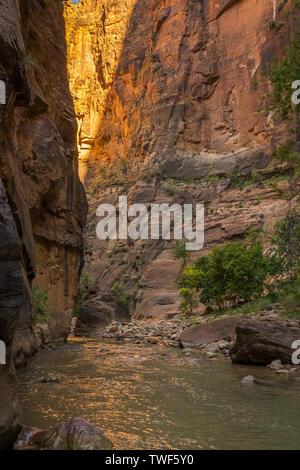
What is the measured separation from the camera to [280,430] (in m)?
4.99

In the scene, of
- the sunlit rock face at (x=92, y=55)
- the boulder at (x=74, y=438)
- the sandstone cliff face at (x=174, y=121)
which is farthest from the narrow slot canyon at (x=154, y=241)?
the sunlit rock face at (x=92, y=55)

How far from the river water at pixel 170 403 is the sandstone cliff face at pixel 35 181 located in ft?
5.02

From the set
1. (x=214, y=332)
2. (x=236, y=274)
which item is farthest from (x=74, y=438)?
(x=236, y=274)

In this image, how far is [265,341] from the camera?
9906 millimetres

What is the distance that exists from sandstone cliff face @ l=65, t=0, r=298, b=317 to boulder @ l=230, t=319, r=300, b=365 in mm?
25358

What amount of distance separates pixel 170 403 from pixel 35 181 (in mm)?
10663

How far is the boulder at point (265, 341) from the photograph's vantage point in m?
9.72

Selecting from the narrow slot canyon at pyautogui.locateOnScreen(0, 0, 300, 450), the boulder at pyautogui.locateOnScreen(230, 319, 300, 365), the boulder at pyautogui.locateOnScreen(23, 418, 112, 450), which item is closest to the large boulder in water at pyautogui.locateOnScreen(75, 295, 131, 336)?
the narrow slot canyon at pyautogui.locateOnScreen(0, 0, 300, 450)

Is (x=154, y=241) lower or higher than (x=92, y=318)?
higher

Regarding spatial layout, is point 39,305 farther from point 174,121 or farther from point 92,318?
point 174,121

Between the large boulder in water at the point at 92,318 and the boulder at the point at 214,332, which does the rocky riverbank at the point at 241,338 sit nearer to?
the boulder at the point at 214,332
